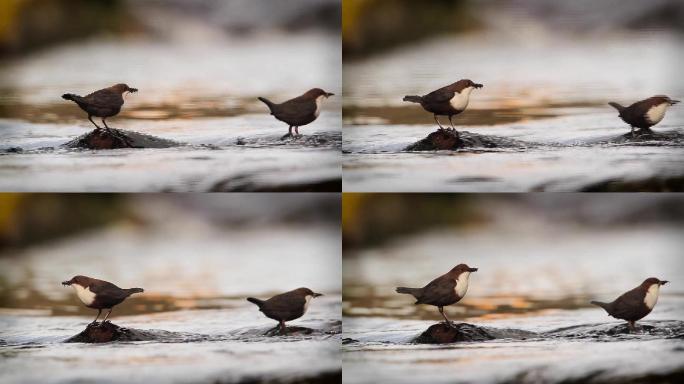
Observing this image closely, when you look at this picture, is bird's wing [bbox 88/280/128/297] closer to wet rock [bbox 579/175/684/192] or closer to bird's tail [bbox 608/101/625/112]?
wet rock [bbox 579/175/684/192]

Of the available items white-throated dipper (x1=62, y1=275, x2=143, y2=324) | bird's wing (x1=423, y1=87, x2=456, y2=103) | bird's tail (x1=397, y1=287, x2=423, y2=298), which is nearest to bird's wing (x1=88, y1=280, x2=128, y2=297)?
white-throated dipper (x1=62, y1=275, x2=143, y2=324)

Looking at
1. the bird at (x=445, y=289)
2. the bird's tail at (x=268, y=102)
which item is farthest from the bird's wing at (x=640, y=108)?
the bird's tail at (x=268, y=102)

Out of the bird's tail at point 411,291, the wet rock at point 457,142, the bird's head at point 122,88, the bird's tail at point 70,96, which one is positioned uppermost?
the bird's head at point 122,88

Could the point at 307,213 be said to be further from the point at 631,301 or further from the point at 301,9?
the point at 631,301

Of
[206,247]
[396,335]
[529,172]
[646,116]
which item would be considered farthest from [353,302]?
[646,116]

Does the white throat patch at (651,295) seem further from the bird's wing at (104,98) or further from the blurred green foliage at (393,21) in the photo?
the bird's wing at (104,98)

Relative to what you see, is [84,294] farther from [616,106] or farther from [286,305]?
[616,106]
